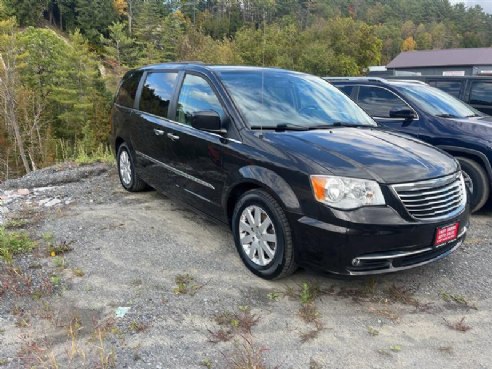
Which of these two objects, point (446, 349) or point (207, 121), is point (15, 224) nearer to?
point (207, 121)

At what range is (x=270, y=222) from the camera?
3.49m

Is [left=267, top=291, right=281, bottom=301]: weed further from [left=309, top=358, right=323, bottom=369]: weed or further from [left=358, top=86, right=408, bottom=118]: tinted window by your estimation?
[left=358, top=86, right=408, bottom=118]: tinted window

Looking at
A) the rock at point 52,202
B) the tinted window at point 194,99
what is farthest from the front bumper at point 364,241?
the rock at point 52,202

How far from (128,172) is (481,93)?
6538 millimetres

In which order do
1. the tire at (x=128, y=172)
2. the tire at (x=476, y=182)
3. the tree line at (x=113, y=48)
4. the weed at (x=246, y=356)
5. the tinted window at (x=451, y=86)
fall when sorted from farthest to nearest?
the tree line at (x=113, y=48) < the tinted window at (x=451, y=86) < the tire at (x=128, y=172) < the tire at (x=476, y=182) < the weed at (x=246, y=356)

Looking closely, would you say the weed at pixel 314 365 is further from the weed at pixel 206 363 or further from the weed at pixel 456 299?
the weed at pixel 456 299

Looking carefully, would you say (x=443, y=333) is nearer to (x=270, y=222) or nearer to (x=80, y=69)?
(x=270, y=222)

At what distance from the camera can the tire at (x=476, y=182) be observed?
5441 mm

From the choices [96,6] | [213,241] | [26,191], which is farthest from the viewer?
→ [96,6]

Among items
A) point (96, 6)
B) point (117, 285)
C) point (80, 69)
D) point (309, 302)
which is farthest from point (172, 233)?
point (96, 6)

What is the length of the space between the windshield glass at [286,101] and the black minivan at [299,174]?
0.5 inches

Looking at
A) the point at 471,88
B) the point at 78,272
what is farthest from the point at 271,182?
the point at 471,88

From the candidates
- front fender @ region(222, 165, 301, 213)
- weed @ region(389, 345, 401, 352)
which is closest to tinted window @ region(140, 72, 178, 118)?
front fender @ region(222, 165, 301, 213)

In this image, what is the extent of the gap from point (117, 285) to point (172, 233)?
1177mm
